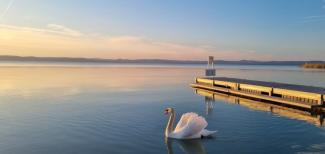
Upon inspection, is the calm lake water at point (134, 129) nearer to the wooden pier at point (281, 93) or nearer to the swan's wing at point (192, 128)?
the swan's wing at point (192, 128)

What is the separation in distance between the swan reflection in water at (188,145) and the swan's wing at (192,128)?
231mm

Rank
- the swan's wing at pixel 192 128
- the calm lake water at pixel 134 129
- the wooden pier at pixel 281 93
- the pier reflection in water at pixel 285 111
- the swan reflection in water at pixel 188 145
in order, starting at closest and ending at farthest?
the swan reflection in water at pixel 188 145, the calm lake water at pixel 134 129, the swan's wing at pixel 192 128, the pier reflection in water at pixel 285 111, the wooden pier at pixel 281 93

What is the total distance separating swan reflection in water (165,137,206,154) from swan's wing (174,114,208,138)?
23 centimetres

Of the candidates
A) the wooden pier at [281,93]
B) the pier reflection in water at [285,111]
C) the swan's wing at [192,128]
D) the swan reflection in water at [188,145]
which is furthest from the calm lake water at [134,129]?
the wooden pier at [281,93]

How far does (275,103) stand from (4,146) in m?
19.4

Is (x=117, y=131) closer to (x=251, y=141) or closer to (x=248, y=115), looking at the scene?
(x=251, y=141)

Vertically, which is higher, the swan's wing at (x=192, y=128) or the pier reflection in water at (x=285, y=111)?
the swan's wing at (x=192, y=128)

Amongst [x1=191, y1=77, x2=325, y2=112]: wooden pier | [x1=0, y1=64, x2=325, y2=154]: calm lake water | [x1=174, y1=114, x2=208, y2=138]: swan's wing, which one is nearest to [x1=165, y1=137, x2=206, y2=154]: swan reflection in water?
[x1=0, y1=64, x2=325, y2=154]: calm lake water

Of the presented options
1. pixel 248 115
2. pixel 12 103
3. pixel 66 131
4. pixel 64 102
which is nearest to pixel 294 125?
pixel 248 115

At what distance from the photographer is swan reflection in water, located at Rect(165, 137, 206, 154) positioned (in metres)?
14.2

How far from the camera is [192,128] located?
15.5 m

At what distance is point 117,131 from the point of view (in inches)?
683

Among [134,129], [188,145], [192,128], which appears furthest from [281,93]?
[188,145]

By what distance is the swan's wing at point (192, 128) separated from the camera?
609 inches
